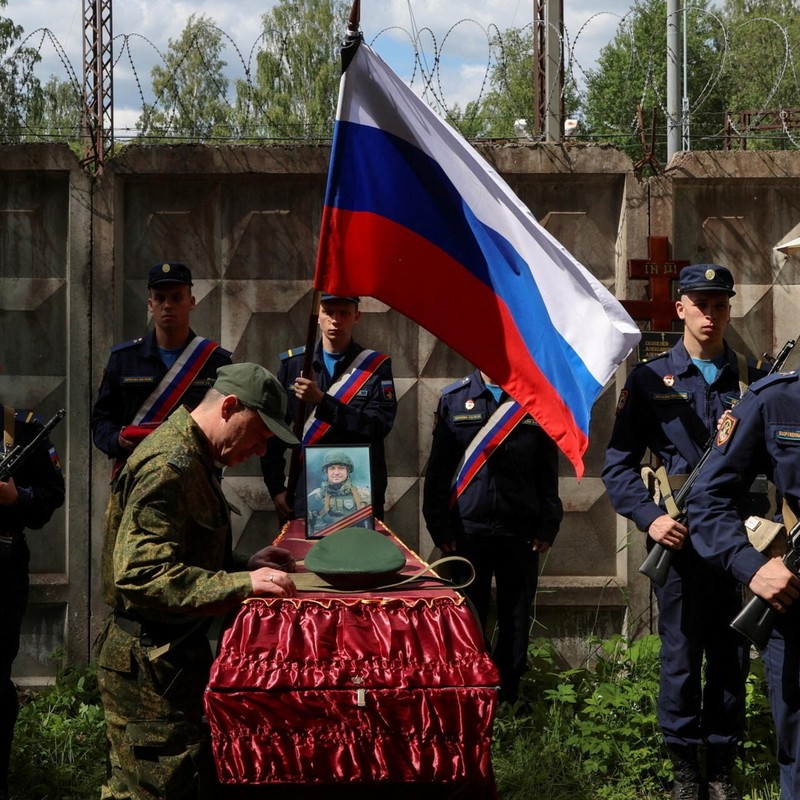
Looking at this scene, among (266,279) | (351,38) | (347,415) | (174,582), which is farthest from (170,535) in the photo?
(266,279)

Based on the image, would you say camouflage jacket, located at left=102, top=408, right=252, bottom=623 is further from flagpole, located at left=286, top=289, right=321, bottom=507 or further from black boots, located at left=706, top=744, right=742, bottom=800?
black boots, located at left=706, top=744, right=742, bottom=800

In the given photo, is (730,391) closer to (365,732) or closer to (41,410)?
(365,732)

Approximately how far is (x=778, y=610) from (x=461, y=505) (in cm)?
237

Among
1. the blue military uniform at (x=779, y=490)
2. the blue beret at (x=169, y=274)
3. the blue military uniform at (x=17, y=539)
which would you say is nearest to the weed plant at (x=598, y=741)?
the blue military uniform at (x=779, y=490)

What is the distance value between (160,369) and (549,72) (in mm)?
2797

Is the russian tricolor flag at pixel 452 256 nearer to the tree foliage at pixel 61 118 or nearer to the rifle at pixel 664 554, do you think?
the rifle at pixel 664 554

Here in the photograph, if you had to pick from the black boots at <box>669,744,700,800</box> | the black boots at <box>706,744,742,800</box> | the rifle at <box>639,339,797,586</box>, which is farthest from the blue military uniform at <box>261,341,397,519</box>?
the black boots at <box>706,744,742,800</box>

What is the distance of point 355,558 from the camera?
3404 mm

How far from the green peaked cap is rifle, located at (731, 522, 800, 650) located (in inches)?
42.5

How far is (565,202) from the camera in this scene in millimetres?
6406

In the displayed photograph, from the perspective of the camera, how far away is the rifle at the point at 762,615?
136 inches

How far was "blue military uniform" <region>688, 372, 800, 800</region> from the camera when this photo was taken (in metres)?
3.44

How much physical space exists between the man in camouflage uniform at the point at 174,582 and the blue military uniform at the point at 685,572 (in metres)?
2.08

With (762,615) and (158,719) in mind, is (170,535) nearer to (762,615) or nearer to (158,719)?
(158,719)
